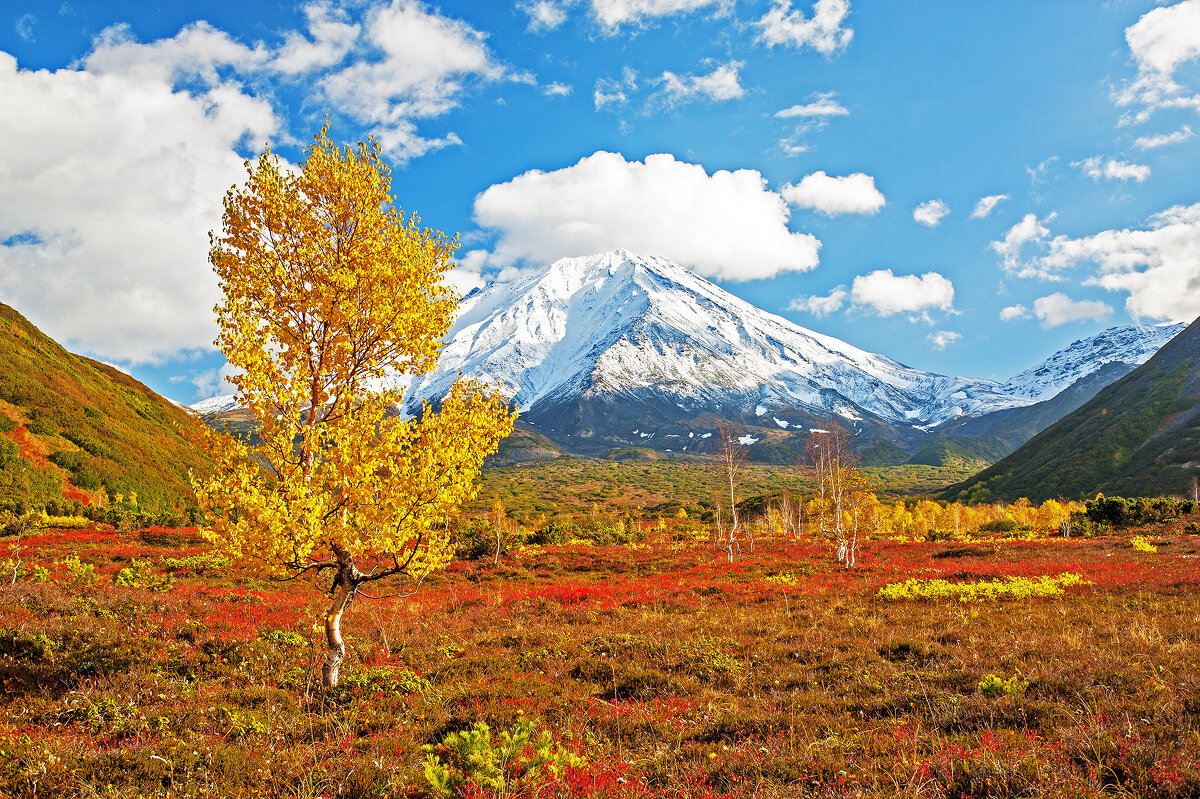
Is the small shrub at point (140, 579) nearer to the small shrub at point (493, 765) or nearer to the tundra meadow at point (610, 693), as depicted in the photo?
the tundra meadow at point (610, 693)

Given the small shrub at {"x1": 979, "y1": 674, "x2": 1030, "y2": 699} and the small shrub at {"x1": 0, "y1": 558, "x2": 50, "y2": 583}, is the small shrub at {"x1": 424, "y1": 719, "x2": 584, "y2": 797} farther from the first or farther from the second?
the small shrub at {"x1": 0, "y1": 558, "x2": 50, "y2": 583}

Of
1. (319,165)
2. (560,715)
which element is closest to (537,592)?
(560,715)

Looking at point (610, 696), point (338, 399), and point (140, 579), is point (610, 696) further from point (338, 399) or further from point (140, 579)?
point (140, 579)

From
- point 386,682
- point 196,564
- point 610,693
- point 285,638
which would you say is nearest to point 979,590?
point 610,693

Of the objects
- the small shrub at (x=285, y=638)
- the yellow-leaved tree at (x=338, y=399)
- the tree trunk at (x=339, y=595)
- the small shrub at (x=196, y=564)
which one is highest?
the yellow-leaved tree at (x=338, y=399)

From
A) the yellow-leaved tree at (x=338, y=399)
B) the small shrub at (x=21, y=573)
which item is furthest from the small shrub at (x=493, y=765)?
the small shrub at (x=21, y=573)
